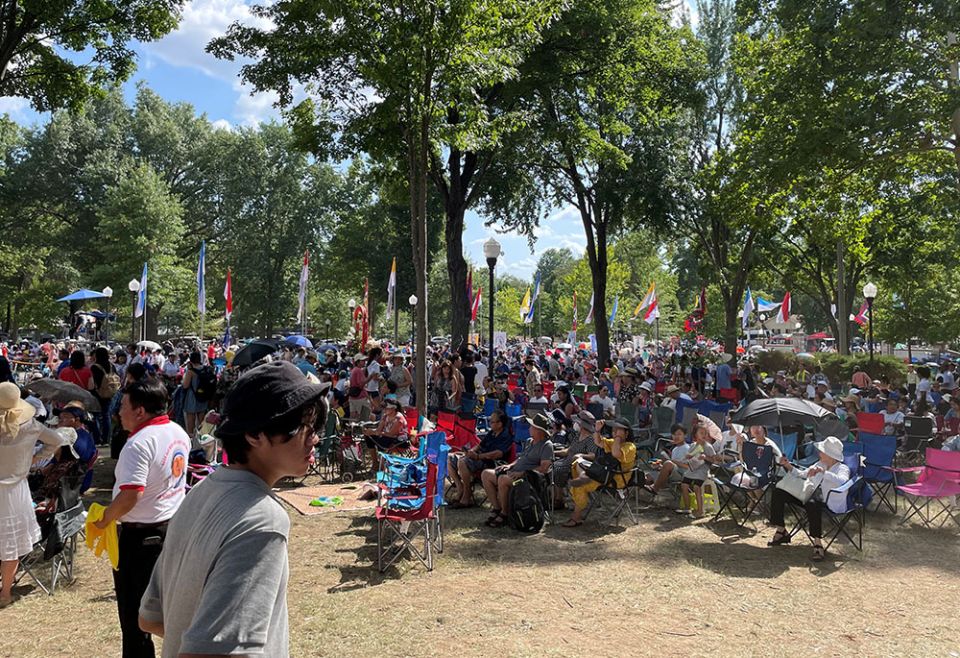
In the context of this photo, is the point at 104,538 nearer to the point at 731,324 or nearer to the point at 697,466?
the point at 697,466

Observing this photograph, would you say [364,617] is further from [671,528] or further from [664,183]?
[664,183]

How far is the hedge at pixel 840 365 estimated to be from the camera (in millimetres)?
23922

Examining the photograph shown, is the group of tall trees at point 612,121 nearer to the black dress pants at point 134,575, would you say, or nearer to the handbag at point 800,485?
the handbag at point 800,485

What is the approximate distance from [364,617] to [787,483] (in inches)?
195

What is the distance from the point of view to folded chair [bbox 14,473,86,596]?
571 centimetres

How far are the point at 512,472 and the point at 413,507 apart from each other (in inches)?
75.9

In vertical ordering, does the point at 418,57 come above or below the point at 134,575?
above

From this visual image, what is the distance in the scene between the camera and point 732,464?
9.09 metres

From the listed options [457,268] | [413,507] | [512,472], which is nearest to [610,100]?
[457,268]

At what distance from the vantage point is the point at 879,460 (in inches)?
356

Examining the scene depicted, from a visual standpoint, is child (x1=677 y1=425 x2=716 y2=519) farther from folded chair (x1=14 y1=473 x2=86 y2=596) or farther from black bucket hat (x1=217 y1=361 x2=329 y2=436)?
black bucket hat (x1=217 y1=361 x2=329 y2=436)

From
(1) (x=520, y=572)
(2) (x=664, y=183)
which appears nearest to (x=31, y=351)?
(2) (x=664, y=183)

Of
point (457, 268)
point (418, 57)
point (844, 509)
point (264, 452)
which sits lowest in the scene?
point (844, 509)

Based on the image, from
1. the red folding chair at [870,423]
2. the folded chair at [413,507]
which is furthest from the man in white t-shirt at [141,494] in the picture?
the red folding chair at [870,423]
